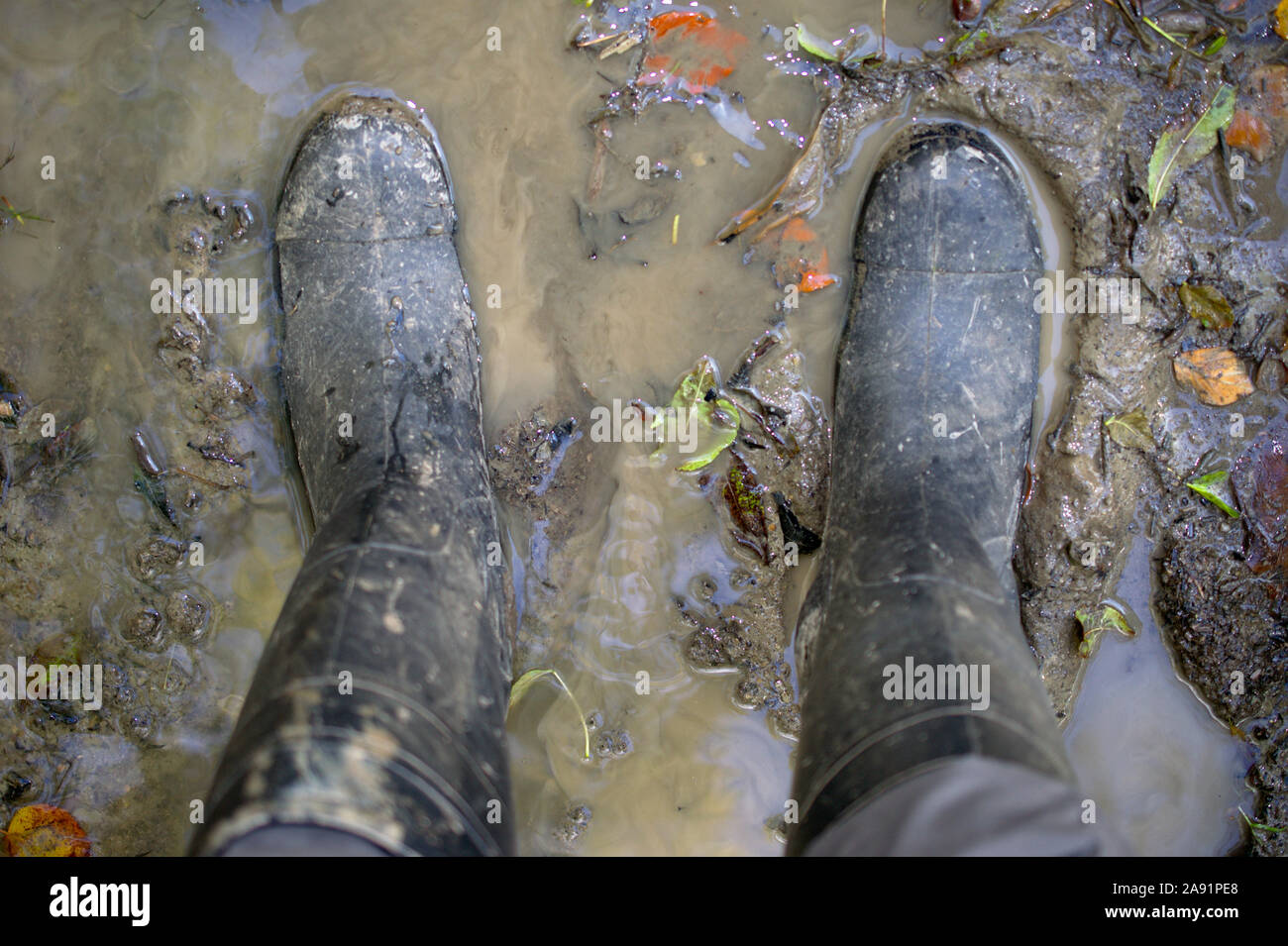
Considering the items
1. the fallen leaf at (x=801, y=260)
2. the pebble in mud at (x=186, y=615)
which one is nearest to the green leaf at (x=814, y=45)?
the fallen leaf at (x=801, y=260)

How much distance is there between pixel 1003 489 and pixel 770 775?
3.02 feet

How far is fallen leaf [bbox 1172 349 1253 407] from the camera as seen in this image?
2076mm

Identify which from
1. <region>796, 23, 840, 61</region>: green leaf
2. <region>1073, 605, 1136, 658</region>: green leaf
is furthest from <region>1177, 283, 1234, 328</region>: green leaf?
<region>796, 23, 840, 61</region>: green leaf

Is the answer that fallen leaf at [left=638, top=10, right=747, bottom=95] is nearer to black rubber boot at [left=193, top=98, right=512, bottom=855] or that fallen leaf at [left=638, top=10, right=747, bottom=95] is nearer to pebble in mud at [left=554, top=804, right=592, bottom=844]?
black rubber boot at [left=193, top=98, right=512, bottom=855]

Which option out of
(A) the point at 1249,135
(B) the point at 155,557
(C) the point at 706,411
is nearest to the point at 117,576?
(B) the point at 155,557

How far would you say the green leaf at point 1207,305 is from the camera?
6.75 ft

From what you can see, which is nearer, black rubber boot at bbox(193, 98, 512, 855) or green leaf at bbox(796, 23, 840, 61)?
black rubber boot at bbox(193, 98, 512, 855)

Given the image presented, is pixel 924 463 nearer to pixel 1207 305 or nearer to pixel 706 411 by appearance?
pixel 706 411

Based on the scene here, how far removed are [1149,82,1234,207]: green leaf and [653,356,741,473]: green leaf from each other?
1.13 metres

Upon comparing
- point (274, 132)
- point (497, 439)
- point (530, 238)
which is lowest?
point (497, 439)

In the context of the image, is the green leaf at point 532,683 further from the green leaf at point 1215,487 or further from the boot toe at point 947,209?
the green leaf at point 1215,487

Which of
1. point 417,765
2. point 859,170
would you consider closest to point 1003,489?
point 859,170

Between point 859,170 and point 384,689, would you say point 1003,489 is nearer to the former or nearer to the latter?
point 859,170
